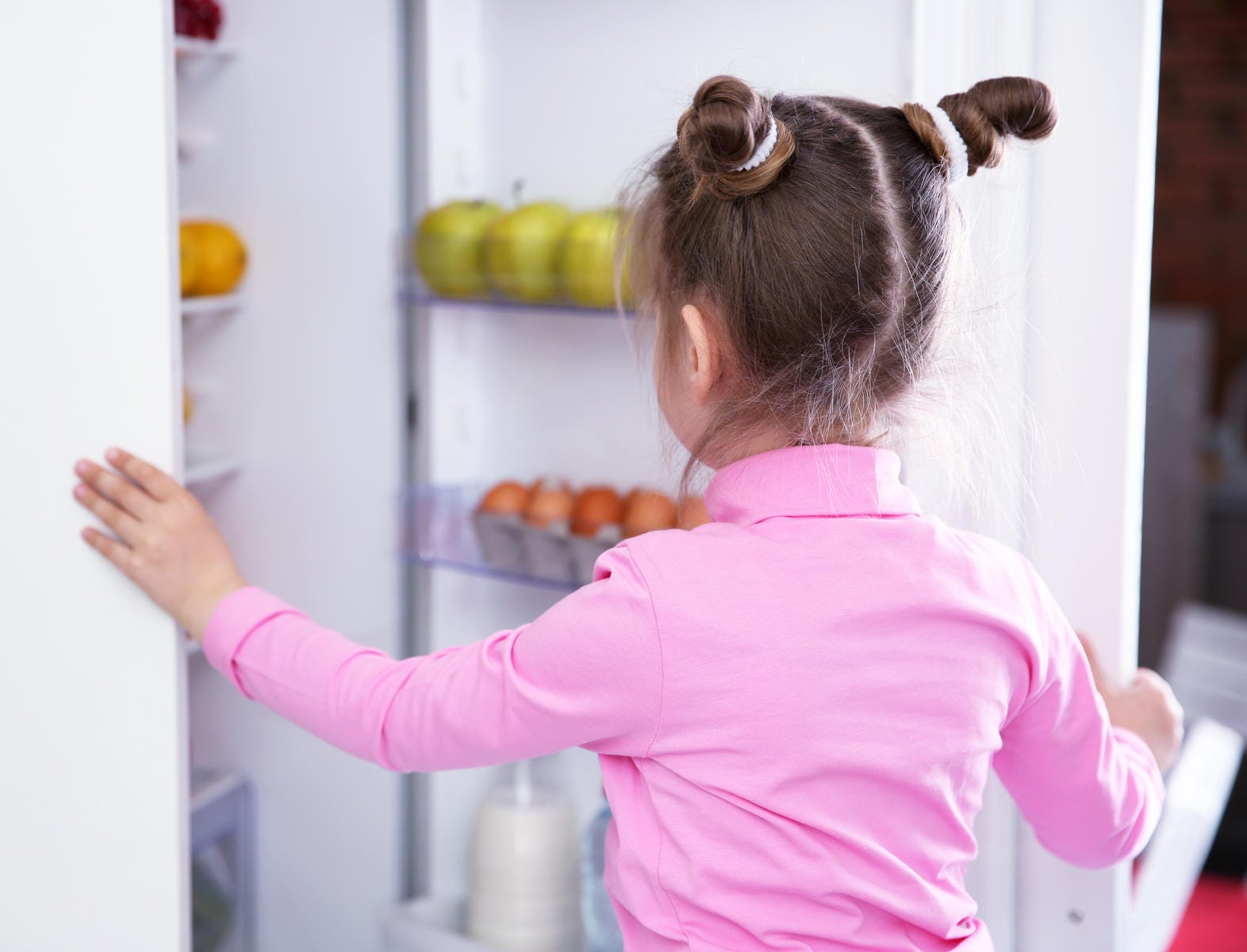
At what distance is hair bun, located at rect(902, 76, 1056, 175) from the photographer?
864 mm

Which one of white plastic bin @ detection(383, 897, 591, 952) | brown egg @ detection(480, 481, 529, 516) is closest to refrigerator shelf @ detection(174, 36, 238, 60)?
brown egg @ detection(480, 481, 529, 516)

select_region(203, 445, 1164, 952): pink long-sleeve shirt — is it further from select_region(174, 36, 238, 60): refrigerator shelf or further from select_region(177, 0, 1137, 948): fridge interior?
select_region(174, 36, 238, 60): refrigerator shelf

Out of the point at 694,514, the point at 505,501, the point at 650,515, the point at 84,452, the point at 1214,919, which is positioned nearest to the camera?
the point at 84,452

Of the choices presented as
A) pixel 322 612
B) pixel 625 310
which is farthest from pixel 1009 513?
pixel 322 612

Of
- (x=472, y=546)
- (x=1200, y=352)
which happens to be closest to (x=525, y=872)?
(x=472, y=546)

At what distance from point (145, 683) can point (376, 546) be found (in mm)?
505

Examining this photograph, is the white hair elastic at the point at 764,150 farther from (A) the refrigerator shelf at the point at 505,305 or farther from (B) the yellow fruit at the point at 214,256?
(B) the yellow fruit at the point at 214,256

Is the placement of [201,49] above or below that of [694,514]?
above

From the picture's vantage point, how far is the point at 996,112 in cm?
87

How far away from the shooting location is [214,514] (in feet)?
5.44

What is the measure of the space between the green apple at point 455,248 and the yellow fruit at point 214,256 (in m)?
0.26

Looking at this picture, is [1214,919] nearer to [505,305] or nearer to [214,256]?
[505,305]

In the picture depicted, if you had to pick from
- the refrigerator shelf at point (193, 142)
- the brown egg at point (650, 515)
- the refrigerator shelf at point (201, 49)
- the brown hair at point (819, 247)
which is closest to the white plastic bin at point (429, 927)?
the brown egg at point (650, 515)

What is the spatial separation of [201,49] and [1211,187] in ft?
9.65
